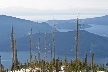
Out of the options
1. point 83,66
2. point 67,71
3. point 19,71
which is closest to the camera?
point 67,71

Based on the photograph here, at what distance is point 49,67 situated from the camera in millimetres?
57125

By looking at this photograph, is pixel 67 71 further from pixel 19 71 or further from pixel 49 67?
pixel 19 71

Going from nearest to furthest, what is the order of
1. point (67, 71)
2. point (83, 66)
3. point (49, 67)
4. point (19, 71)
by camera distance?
1. point (67, 71)
2. point (83, 66)
3. point (49, 67)
4. point (19, 71)

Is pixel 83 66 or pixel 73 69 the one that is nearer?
pixel 73 69

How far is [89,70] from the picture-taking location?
54.9 m

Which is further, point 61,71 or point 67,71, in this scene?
point 61,71

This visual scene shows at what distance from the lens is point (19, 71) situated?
61844 mm

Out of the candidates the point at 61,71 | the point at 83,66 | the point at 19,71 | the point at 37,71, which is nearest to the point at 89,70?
the point at 83,66

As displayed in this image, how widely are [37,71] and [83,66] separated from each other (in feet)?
29.5

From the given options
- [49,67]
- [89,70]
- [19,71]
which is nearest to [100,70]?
[89,70]

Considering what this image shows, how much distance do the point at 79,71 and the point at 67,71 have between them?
242 centimetres

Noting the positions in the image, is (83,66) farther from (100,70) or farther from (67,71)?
(100,70)

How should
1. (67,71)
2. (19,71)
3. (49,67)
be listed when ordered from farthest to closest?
(19,71) < (49,67) < (67,71)

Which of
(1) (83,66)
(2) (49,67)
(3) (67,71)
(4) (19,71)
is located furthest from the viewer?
(4) (19,71)
